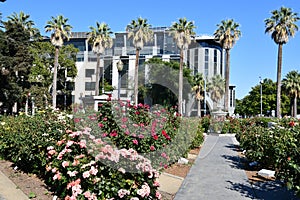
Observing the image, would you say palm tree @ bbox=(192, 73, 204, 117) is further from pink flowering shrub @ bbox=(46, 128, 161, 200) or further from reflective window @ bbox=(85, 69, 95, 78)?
pink flowering shrub @ bbox=(46, 128, 161, 200)

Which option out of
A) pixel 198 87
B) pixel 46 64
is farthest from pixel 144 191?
pixel 198 87

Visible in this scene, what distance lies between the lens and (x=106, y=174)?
4.75 m

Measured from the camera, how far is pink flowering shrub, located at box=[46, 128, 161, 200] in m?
4.64

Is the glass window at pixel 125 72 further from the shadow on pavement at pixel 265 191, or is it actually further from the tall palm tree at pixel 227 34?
the shadow on pavement at pixel 265 191

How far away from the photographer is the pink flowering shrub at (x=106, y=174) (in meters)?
4.64

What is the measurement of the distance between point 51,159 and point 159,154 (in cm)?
255

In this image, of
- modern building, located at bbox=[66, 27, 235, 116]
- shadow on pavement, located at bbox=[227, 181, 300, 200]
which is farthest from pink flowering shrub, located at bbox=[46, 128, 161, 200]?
modern building, located at bbox=[66, 27, 235, 116]

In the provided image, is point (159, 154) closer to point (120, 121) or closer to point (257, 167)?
point (120, 121)

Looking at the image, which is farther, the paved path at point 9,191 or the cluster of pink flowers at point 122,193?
the paved path at point 9,191

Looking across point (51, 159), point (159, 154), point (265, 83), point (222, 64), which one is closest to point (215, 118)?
point (159, 154)

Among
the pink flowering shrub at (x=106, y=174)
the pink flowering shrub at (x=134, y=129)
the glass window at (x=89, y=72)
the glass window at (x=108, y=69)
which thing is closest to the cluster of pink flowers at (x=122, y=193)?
the pink flowering shrub at (x=106, y=174)

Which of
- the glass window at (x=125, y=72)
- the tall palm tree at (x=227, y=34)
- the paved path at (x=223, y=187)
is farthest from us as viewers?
the glass window at (x=125, y=72)

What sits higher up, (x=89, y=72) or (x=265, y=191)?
(x=89, y=72)

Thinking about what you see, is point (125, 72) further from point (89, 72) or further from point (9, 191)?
point (9, 191)
